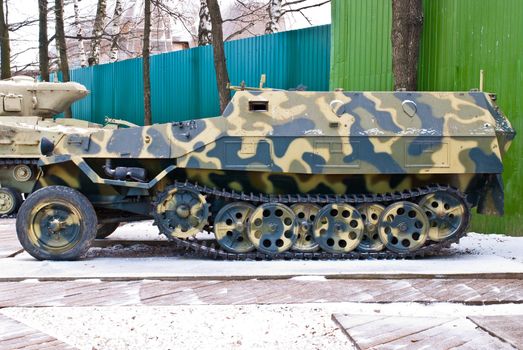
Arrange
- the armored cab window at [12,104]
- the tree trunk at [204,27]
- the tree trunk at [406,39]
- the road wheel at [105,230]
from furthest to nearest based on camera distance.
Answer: the tree trunk at [204,27] → the armored cab window at [12,104] → the tree trunk at [406,39] → the road wheel at [105,230]

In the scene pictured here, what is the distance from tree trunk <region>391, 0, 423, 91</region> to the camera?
11.2 m

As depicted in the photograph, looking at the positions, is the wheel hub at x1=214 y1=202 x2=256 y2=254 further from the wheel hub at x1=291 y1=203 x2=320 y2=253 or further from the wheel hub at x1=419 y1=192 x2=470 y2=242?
the wheel hub at x1=419 y1=192 x2=470 y2=242

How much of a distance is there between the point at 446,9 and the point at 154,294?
7.36 meters

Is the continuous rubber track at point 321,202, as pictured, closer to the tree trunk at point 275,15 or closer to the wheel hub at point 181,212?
the wheel hub at point 181,212

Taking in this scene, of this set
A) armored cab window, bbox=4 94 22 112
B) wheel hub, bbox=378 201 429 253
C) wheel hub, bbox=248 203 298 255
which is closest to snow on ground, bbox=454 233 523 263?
wheel hub, bbox=378 201 429 253

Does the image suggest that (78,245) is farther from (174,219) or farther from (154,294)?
(154,294)

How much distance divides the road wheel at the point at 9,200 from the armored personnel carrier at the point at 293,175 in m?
7.90

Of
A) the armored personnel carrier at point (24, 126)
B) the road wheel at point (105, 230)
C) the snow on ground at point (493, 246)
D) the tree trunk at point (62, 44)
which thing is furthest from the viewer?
the tree trunk at point (62, 44)

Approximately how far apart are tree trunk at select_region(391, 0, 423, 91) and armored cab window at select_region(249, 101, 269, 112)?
3777mm

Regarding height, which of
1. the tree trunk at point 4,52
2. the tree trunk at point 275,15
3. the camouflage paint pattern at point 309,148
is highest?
the tree trunk at point 275,15

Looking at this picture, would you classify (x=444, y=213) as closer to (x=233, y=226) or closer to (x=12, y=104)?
(x=233, y=226)

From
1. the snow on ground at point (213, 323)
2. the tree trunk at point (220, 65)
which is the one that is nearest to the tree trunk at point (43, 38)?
the tree trunk at point (220, 65)

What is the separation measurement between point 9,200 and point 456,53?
10.1m

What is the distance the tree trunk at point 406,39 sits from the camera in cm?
1120
